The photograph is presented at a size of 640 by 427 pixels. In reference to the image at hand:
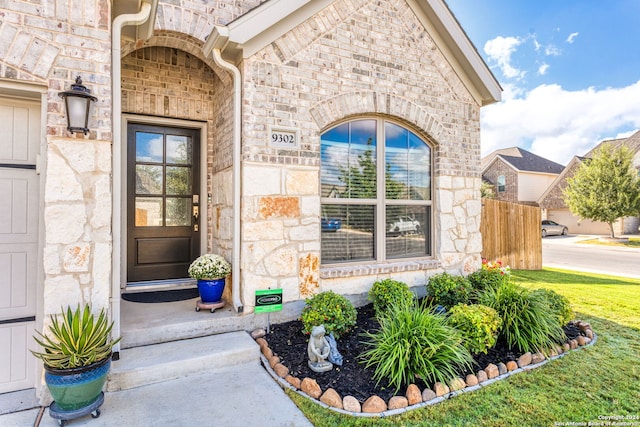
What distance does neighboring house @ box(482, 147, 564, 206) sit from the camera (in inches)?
1151

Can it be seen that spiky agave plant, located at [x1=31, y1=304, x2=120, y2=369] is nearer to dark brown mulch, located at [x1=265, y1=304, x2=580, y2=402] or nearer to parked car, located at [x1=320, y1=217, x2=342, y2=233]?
dark brown mulch, located at [x1=265, y1=304, x2=580, y2=402]

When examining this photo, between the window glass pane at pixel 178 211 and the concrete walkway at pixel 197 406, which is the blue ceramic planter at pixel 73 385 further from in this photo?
the window glass pane at pixel 178 211

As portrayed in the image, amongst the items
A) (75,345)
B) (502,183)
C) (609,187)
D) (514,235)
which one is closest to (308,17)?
(75,345)

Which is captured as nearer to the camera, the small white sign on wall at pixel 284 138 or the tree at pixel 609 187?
the small white sign on wall at pixel 284 138

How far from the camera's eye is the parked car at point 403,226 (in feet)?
17.5

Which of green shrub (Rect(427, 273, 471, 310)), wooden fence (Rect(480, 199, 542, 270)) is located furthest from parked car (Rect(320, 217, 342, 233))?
wooden fence (Rect(480, 199, 542, 270))

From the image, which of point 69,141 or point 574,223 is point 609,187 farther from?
point 69,141

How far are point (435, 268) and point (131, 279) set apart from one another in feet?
15.3

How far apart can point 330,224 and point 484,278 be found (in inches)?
107

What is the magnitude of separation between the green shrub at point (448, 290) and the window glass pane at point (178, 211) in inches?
152

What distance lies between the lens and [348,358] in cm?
347

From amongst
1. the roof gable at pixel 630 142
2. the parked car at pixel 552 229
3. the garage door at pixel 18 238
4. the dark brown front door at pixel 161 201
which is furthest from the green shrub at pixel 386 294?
the roof gable at pixel 630 142

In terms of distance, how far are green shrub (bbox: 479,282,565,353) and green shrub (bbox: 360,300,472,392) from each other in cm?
85

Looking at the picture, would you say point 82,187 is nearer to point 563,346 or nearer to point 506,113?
point 563,346
